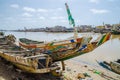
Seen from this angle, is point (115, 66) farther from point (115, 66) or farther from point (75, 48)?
point (75, 48)

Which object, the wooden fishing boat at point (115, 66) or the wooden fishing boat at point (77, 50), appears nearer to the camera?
the wooden fishing boat at point (77, 50)

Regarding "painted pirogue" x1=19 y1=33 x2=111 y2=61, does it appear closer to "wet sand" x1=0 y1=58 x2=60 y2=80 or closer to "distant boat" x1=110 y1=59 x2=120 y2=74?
"wet sand" x1=0 y1=58 x2=60 y2=80

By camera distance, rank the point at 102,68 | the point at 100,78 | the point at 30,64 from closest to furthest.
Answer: the point at 30,64 → the point at 100,78 → the point at 102,68

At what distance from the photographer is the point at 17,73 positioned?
9406 millimetres

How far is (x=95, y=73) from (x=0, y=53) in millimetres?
6209

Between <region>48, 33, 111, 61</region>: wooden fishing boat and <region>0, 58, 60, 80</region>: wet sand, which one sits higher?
<region>48, 33, 111, 61</region>: wooden fishing boat

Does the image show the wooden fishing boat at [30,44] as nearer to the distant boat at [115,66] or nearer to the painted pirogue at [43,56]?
the painted pirogue at [43,56]

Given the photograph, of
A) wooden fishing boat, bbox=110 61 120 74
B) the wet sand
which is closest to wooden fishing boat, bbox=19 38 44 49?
the wet sand

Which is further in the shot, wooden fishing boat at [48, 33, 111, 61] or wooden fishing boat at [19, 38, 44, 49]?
wooden fishing boat at [19, 38, 44, 49]

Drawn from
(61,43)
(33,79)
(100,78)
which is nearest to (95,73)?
(100,78)

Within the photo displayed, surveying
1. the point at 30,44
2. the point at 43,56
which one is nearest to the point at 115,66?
the point at 43,56

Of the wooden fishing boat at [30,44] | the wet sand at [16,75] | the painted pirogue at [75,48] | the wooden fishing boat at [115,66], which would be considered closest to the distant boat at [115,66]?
the wooden fishing boat at [115,66]

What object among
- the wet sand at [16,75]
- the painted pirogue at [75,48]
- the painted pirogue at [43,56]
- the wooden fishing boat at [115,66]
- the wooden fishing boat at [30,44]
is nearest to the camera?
the painted pirogue at [43,56]

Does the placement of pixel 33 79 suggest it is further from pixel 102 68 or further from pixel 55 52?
pixel 102 68
